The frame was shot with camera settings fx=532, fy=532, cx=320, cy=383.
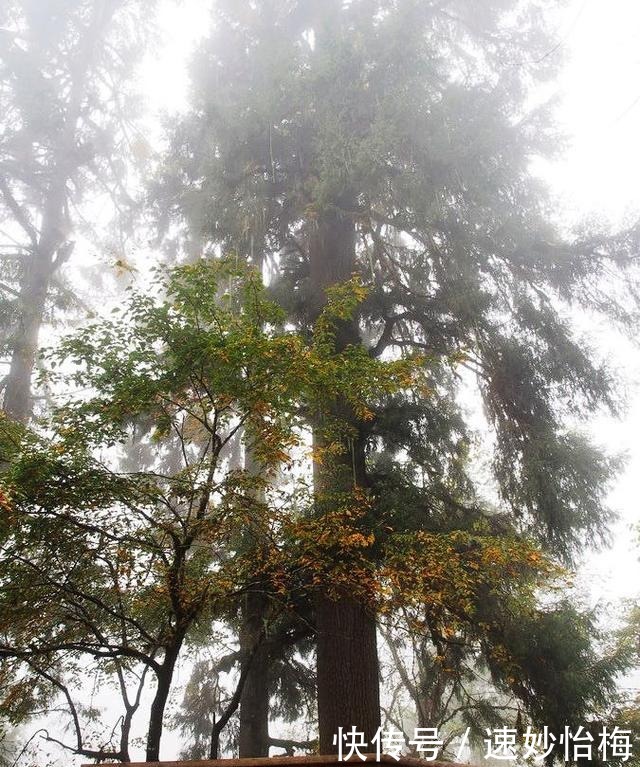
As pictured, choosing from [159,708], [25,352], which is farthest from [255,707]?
[25,352]

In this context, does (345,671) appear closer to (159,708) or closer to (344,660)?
(344,660)

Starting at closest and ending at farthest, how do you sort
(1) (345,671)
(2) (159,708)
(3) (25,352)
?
1. (2) (159,708)
2. (1) (345,671)
3. (3) (25,352)

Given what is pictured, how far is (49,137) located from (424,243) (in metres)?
8.43

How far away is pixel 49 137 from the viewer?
1120 centimetres

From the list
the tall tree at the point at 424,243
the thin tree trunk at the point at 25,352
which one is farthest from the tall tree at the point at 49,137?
the tall tree at the point at 424,243

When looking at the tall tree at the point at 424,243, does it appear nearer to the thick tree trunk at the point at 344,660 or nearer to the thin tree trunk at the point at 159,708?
the thick tree trunk at the point at 344,660

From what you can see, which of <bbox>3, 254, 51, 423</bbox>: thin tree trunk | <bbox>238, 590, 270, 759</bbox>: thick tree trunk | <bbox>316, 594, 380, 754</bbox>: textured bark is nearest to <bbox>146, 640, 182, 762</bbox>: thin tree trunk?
<bbox>316, 594, 380, 754</bbox>: textured bark

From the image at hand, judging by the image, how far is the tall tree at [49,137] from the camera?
9852mm

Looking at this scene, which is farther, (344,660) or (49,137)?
(49,137)

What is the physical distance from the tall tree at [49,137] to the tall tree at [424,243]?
11.0ft

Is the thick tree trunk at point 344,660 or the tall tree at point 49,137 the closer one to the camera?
the thick tree trunk at point 344,660

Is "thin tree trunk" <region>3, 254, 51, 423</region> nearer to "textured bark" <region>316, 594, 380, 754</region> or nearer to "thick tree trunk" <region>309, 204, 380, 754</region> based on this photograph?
"thick tree trunk" <region>309, 204, 380, 754</region>

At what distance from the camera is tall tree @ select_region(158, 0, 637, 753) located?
641 centimetres

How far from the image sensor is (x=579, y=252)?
751 centimetres
